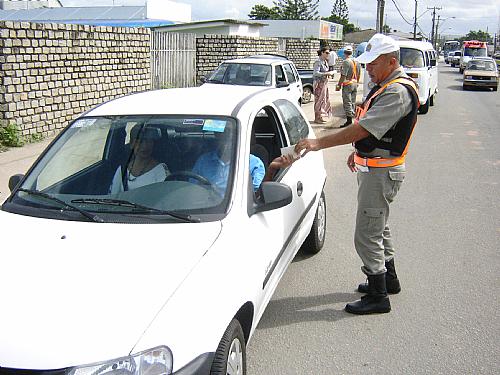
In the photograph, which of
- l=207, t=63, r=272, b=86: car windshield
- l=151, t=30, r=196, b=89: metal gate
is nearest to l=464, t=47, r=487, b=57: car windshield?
l=151, t=30, r=196, b=89: metal gate

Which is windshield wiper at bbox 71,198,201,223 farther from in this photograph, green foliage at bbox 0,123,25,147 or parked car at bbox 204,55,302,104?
parked car at bbox 204,55,302,104

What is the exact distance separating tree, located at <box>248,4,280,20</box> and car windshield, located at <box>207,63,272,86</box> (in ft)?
247

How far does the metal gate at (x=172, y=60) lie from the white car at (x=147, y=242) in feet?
44.1

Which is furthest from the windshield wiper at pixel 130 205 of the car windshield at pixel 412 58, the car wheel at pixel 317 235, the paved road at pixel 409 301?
the car windshield at pixel 412 58

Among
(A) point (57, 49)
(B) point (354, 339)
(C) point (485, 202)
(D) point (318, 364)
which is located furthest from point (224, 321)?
(A) point (57, 49)

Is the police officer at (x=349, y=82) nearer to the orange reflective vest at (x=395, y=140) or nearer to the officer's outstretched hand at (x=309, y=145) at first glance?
the orange reflective vest at (x=395, y=140)

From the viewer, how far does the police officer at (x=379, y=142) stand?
3.84 metres

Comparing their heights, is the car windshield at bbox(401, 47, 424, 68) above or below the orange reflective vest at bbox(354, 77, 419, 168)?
above

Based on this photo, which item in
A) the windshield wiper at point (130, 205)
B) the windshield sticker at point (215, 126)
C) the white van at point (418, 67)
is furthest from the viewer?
the white van at point (418, 67)

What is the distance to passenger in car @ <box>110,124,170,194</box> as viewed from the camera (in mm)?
3484

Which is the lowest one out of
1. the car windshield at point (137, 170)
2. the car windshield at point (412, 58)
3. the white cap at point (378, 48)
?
the car windshield at point (137, 170)

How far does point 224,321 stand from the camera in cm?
258

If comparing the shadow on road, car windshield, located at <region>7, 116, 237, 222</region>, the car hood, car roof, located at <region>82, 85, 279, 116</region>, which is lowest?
the shadow on road

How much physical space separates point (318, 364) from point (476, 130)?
41.3 feet
